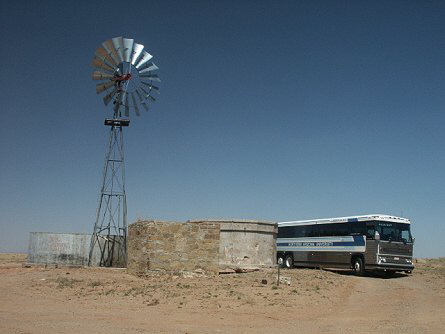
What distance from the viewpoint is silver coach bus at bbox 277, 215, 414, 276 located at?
26.0 meters

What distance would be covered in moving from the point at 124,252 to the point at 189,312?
1557 cm

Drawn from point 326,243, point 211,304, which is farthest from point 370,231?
point 211,304

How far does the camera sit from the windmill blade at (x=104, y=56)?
2775 cm

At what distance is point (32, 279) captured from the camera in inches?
837

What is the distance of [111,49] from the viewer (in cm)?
2772

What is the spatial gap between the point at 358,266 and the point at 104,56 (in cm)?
1872

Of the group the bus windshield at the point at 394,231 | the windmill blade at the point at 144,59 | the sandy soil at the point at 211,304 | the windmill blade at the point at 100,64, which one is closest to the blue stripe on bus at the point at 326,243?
the bus windshield at the point at 394,231

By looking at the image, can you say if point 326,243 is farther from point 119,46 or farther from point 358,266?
point 119,46

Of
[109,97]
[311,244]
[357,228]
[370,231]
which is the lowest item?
[311,244]

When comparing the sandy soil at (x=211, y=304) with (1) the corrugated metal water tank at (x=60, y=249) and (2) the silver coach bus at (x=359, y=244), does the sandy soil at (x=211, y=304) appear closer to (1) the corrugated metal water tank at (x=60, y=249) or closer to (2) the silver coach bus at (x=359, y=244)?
(2) the silver coach bus at (x=359, y=244)

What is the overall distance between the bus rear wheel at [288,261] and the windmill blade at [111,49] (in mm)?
17034

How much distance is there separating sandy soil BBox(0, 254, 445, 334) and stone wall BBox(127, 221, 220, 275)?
0.57 metres

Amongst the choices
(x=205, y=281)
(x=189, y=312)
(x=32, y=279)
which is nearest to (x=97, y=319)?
(x=189, y=312)

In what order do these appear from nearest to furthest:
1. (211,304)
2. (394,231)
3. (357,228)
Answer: (211,304), (394,231), (357,228)
